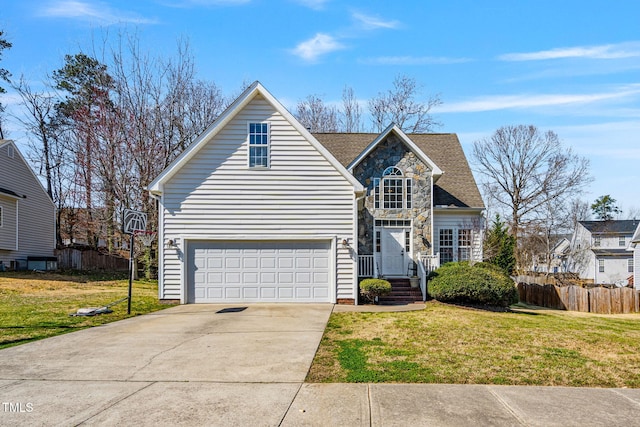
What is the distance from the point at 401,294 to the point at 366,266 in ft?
6.30

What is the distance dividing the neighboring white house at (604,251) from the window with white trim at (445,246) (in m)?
28.6

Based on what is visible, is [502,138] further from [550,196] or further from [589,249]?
[589,249]

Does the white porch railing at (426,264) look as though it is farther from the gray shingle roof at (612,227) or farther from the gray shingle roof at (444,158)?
the gray shingle roof at (612,227)

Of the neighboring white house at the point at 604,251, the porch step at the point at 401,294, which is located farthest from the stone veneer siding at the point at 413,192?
the neighboring white house at the point at 604,251

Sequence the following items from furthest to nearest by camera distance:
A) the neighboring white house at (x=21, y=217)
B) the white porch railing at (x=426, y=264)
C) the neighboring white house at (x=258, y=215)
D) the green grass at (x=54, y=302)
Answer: the neighboring white house at (x=21, y=217)
the white porch railing at (x=426, y=264)
the neighboring white house at (x=258, y=215)
the green grass at (x=54, y=302)

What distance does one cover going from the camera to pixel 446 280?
16.2 m

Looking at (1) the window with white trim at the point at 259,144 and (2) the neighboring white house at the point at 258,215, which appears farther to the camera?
(1) the window with white trim at the point at 259,144

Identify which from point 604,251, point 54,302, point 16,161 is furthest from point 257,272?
point 604,251

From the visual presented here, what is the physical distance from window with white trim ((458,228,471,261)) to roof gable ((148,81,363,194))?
7.07 m

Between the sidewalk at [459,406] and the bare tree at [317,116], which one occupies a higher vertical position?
the bare tree at [317,116]

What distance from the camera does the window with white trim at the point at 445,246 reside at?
20.5 m

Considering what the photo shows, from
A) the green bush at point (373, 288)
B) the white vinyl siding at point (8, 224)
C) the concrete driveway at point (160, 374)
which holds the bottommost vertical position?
the concrete driveway at point (160, 374)

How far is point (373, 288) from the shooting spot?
15.8 m

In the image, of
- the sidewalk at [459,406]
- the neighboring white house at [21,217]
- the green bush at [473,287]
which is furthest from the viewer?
the neighboring white house at [21,217]
